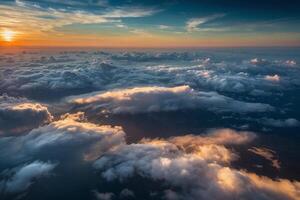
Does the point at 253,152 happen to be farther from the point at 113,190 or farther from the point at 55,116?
the point at 55,116

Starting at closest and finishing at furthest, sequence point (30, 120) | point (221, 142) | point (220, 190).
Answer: point (220, 190), point (221, 142), point (30, 120)

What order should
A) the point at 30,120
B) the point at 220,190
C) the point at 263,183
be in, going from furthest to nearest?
1. the point at 30,120
2. the point at 263,183
3. the point at 220,190

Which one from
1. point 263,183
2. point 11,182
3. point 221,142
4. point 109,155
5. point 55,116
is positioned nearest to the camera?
point 11,182

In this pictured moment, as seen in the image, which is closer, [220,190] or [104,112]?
[220,190]

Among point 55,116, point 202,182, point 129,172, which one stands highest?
point 202,182

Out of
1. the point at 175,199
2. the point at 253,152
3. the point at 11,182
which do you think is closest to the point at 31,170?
the point at 11,182

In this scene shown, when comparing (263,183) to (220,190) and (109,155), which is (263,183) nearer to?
(220,190)

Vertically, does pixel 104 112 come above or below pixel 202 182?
below

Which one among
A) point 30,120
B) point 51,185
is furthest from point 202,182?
point 30,120

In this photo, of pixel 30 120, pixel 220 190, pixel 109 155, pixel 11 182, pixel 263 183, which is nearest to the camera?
pixel 220 190
